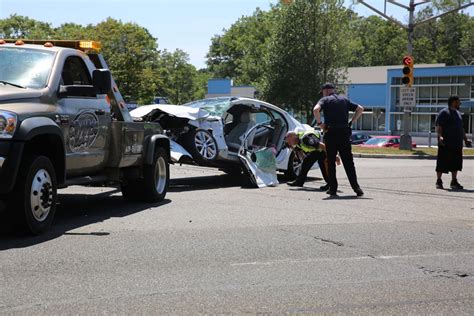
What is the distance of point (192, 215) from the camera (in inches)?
317

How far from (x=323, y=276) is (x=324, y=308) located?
0.83 meters

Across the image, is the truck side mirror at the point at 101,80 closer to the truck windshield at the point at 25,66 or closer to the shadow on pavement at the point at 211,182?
the truck windshield at the point at 25,66

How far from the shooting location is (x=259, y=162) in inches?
471

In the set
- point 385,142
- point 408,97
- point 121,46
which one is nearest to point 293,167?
point 408,97

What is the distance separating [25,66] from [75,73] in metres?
Result: 0.81

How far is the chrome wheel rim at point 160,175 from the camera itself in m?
9.34

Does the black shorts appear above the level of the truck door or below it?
below

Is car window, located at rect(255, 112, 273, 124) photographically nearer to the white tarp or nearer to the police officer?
the white tarp

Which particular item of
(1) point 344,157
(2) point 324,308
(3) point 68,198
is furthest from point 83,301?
(1) point 344,157

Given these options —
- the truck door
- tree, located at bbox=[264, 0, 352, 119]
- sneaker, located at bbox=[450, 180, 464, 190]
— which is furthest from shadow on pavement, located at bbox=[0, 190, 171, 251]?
tree, located at bbox=[264, 0, 352, 119]

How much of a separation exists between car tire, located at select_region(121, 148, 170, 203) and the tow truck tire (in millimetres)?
2381

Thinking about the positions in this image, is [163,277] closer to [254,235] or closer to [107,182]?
[254,235]

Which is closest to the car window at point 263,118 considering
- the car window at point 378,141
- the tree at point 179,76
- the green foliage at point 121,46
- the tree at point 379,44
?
the car window at point 378,141

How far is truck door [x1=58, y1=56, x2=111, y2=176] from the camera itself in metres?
7.03
